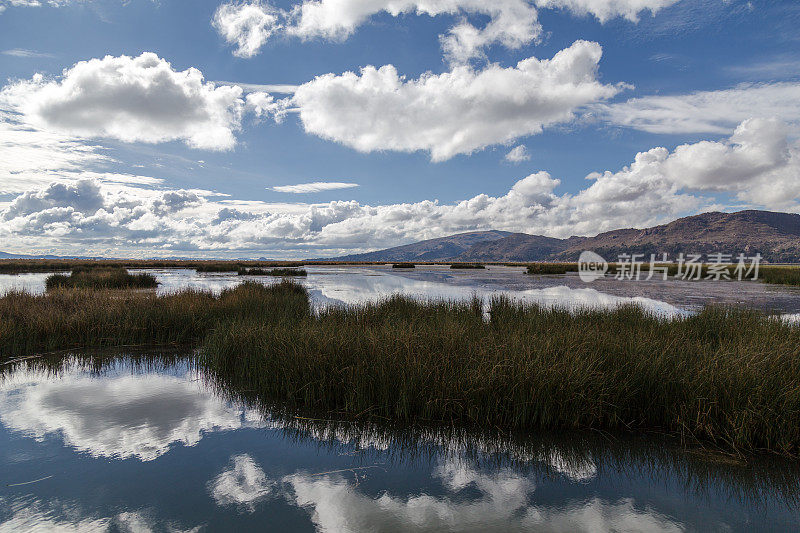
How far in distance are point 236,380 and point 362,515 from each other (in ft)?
19.9

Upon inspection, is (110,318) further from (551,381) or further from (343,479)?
(551,381)

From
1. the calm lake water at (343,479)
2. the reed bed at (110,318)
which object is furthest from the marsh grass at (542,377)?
the reed bed at (110,318)

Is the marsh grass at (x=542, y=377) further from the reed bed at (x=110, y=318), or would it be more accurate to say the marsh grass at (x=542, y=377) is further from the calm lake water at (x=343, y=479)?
the reed bed at (x=110, y=318)

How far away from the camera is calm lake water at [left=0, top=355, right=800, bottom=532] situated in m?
4.65

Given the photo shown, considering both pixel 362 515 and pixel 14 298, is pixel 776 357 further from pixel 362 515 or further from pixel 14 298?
pixel 14 298

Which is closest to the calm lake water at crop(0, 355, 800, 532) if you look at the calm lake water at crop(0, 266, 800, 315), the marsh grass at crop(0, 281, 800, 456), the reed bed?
the marsh grass at crop(0, 281, 800, 456)

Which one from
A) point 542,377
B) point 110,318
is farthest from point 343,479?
point 110,318

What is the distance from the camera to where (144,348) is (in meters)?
13.0

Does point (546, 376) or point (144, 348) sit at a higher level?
point (546, 376)

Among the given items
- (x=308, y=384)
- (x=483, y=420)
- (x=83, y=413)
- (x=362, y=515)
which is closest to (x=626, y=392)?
(x=483, y=420)

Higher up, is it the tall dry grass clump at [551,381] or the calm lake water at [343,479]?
the tall dry grass clump at [551,381]

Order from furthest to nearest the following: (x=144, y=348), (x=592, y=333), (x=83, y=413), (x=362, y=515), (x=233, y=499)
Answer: (x=144, y=348)
(x=592, y=333)
(x=83, y=413)
(x=233, y=499)
(x=362, y=515)

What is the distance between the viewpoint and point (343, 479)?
18.0 ft

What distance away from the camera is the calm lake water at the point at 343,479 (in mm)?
4648
